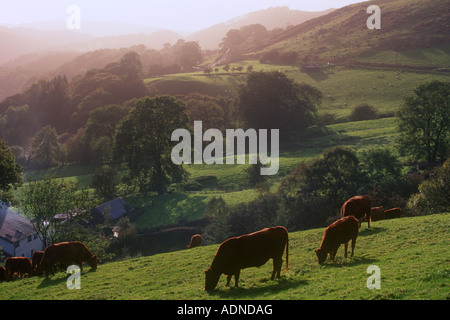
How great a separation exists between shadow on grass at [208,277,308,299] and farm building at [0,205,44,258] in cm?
3767

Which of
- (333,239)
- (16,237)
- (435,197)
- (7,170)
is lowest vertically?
(16,237)

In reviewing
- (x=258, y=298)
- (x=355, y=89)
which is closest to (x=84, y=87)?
(x=355, y=89)

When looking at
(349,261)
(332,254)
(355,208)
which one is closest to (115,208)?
(355,208)

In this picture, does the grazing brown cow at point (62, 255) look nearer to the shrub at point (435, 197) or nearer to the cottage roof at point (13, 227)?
the shrub at point (435, 197)

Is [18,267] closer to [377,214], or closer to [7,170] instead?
[7,170]

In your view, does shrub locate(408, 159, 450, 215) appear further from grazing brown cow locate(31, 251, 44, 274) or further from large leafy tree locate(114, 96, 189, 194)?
large leafy tree locate(114, 96, 189, 194)

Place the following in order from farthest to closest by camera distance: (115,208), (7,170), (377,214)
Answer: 1. (115,208)
2. (377,214)
3. (7,170)

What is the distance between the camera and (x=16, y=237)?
45.2 m

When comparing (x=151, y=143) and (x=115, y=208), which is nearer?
(x=115, y=208)

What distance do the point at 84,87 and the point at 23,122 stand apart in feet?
72.8

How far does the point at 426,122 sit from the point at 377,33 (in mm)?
93612

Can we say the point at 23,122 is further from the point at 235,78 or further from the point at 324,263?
the point at 324,263
